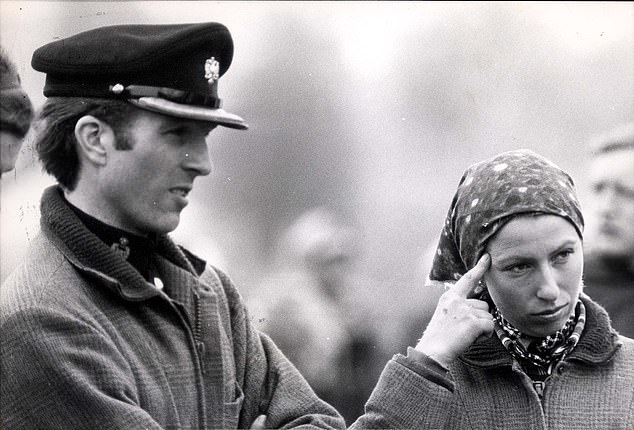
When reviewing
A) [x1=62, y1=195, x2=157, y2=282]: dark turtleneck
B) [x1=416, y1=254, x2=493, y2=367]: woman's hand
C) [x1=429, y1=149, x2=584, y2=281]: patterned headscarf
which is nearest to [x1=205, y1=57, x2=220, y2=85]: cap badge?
[x1=62, y1=195, x2=157, y2=282]: dark turtleneck

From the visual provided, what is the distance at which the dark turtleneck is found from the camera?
205 cm

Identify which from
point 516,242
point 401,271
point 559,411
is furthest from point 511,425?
point 401,271

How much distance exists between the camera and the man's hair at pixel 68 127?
207 cm

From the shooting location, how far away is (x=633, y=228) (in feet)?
10.1

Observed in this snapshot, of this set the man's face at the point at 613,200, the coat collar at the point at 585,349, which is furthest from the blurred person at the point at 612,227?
A: the coat collar at the point at 585,349

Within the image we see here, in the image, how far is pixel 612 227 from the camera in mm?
2957

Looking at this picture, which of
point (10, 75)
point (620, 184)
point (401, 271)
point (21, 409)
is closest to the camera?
point (21, 409)

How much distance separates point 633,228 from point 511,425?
53.5 inches

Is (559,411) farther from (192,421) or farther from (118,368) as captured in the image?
(118,368)

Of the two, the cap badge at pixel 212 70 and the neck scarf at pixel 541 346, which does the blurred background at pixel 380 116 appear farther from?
the neck scarf at pixel 541 346

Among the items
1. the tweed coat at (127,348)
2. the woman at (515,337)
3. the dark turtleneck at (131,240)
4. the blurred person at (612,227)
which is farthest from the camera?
the blurred person at (612,227)

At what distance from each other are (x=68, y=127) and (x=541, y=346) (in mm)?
1289

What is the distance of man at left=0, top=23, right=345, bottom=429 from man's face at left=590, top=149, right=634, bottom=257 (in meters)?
1.29

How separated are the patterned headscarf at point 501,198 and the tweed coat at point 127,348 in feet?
1.86
